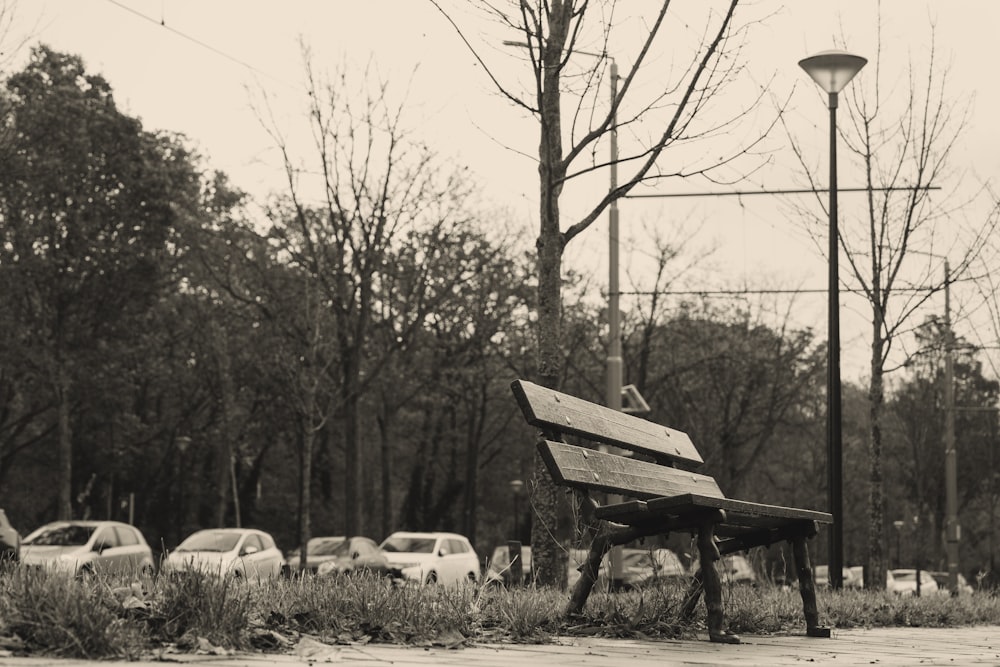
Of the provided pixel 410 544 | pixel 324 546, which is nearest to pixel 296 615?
pixel 410 544

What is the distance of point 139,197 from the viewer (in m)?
33.0

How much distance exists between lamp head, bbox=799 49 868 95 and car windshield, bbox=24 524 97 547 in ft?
49.8

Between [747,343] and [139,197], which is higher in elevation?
[139,197]

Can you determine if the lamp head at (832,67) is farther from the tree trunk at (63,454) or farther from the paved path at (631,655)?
the tree trunk at (63,454)

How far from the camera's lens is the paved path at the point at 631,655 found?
428cm

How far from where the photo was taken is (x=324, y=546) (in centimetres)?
3259

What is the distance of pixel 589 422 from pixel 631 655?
1.40 m

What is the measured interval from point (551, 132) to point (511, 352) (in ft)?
103

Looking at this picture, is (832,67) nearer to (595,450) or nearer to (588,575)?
(595,450)

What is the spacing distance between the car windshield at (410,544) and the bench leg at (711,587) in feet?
78.8

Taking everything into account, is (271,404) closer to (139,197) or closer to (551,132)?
(139,197)

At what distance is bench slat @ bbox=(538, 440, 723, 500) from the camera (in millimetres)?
5656

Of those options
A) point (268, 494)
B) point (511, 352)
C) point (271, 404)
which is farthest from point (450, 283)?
point (268, 494)

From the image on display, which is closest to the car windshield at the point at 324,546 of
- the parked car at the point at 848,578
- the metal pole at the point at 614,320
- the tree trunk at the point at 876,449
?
the metal pole at the point at 614,320
